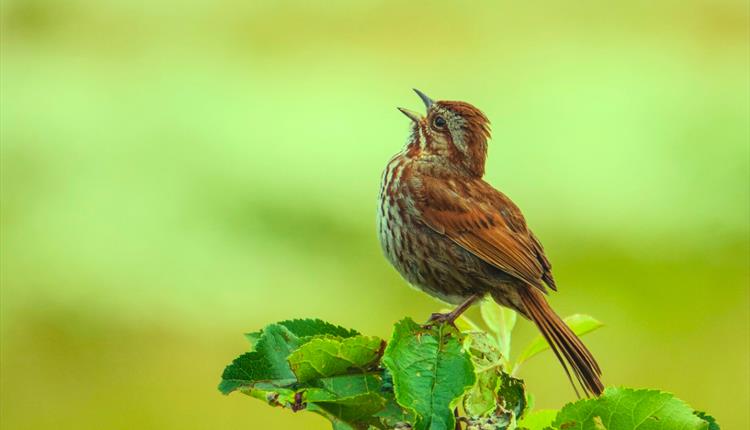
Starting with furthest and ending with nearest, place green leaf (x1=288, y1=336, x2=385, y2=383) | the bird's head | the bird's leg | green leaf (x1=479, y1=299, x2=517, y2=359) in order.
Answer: the bird's head → green leaf (x1=479, y1=299, x2=517, y2=359) → the bird's leg → green leaf (x1=288, y1=336, x2=385, y2=383)

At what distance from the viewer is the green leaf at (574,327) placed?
10.9ft

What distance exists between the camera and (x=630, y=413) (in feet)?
8.54

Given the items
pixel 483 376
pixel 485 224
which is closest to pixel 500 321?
pixel 483 376

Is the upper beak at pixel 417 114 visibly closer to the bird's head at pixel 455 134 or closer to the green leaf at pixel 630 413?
the bird's head at pixel 455 134

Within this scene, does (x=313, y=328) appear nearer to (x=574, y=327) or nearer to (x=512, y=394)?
(x=512, y=394)

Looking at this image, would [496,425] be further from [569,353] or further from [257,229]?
[257,229]

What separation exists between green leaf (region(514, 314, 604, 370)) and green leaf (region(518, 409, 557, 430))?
1.14 feet

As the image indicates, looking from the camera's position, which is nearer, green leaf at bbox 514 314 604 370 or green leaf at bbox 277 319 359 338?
green leaf at bbox 277 319 359 338

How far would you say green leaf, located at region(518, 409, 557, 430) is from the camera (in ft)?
9.39

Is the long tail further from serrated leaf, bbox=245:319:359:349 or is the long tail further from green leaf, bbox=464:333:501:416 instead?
serrated leaf, bbox=245:319:359:349

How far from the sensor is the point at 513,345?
10.4 metres

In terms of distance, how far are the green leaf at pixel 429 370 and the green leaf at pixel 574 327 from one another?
1.68ft

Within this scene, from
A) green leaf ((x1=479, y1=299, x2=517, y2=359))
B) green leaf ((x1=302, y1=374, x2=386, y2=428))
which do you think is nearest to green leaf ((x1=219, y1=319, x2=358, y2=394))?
green leaf ((x1=302, y1=374, x2=386, y2=428))

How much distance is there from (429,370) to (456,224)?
5.36 feet
